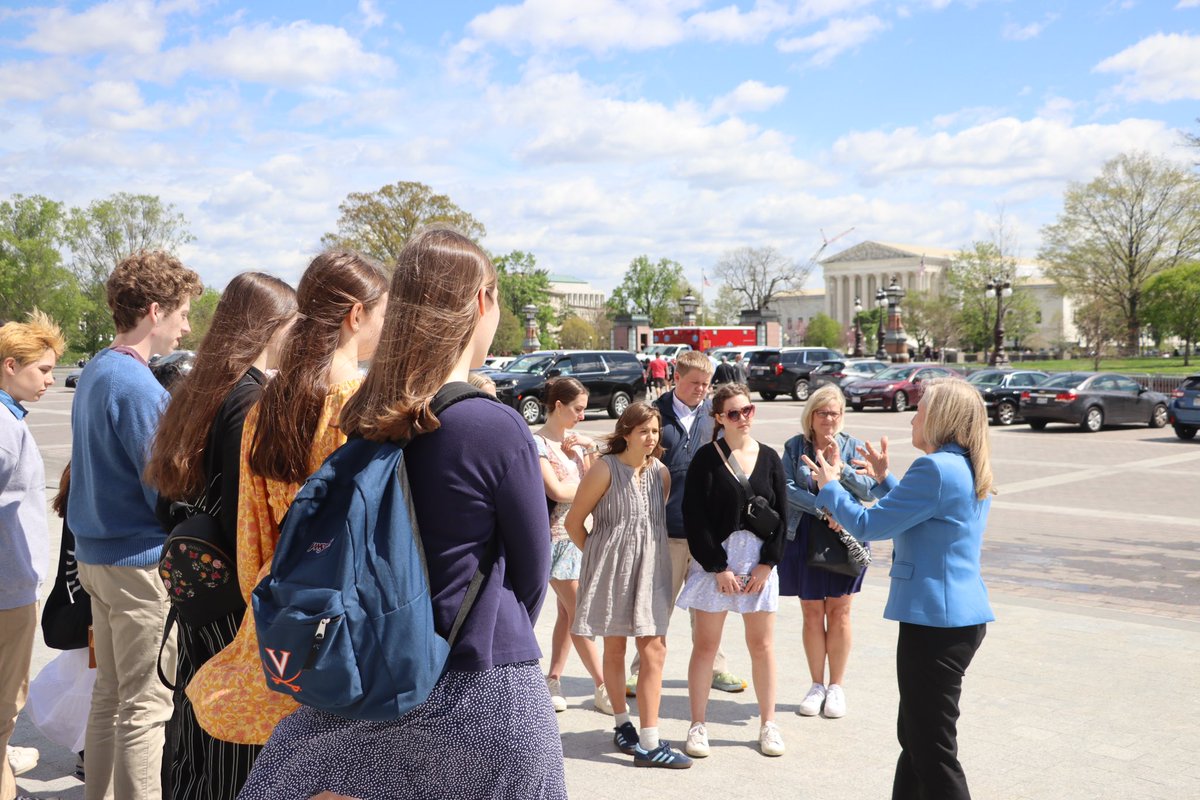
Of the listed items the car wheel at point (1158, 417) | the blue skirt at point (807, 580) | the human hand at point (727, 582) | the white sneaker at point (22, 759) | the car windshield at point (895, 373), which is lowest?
the car wheel at point (1158, 417)

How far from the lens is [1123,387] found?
1002 inches

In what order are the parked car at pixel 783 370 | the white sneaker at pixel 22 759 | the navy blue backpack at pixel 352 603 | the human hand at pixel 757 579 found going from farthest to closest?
the parked car at pixel 783 370 < the human hand at pixel 757 579 < the white sneaker at pixel 22 759 < the navy blue backpack at pixel 352 603

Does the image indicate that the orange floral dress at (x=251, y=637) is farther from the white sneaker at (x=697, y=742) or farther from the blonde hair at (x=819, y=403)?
the blonde hair at (x=819, y=403)

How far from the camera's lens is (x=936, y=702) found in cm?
357

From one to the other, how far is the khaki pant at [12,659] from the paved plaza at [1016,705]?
0.61 meters

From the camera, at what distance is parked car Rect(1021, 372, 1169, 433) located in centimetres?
2419

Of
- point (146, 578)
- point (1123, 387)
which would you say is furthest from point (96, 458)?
point (1123, 387)

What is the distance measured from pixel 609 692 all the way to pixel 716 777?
2.13 ft

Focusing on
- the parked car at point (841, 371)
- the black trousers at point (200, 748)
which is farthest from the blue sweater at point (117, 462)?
the parked car at point (841, 371)

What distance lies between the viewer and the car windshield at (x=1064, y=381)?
2480cm

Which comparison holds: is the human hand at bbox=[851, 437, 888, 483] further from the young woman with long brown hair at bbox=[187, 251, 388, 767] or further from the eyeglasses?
the young woman with long brown hair at bbox=[187, 251, 388, 767]

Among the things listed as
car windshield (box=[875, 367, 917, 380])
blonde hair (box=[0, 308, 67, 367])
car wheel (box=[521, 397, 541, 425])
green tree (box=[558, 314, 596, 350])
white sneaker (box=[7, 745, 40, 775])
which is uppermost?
green tree (box=[558, 314, 596, 350])

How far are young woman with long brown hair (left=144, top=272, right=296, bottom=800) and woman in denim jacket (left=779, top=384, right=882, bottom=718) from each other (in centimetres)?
306

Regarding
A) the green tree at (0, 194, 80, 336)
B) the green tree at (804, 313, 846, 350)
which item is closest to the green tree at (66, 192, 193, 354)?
the green tree at (0, 194, 80, 336)
